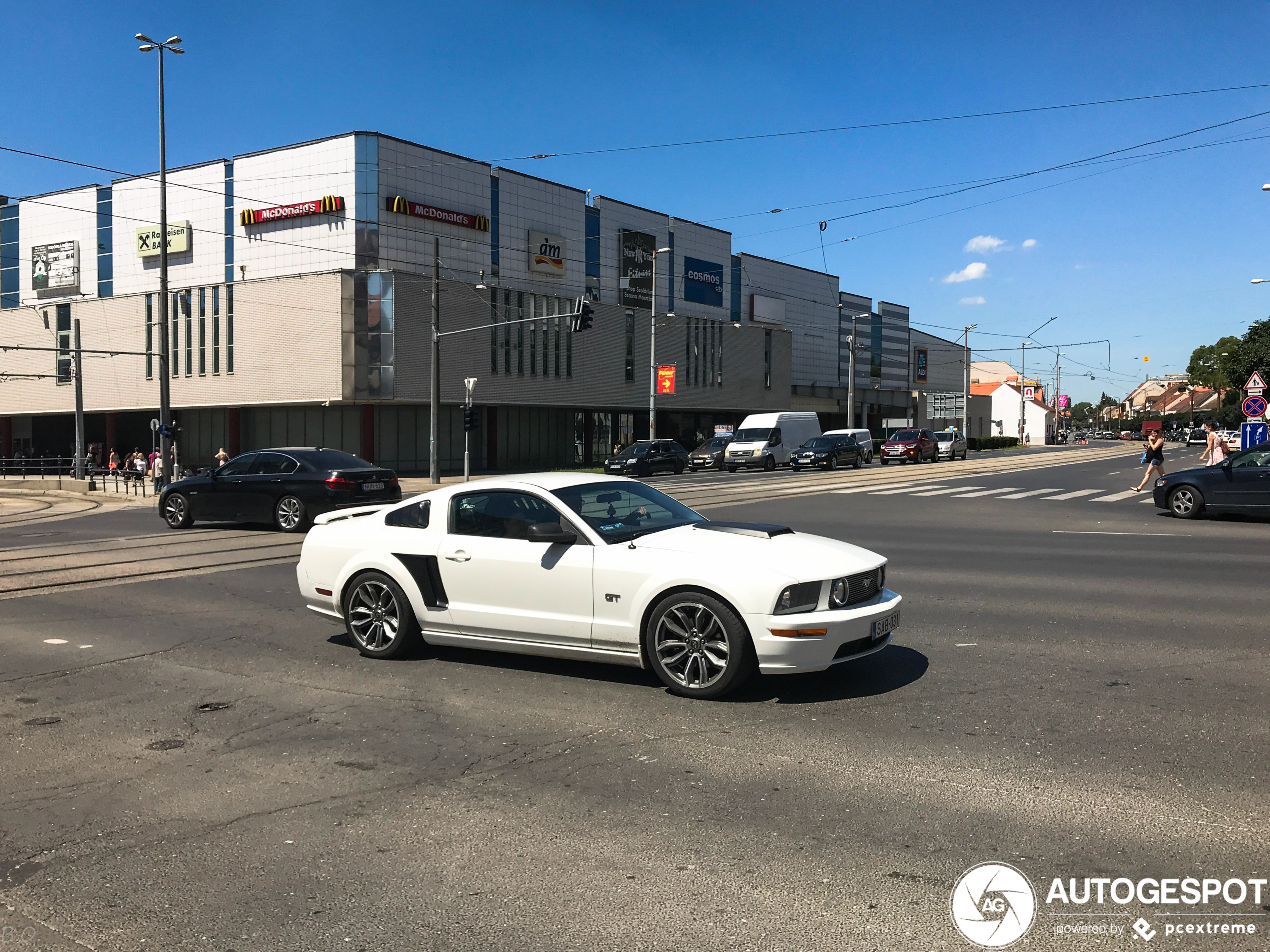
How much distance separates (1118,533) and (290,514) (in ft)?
46.0

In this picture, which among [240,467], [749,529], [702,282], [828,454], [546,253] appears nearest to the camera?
[749,529]

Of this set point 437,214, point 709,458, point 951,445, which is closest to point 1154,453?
point 709,458

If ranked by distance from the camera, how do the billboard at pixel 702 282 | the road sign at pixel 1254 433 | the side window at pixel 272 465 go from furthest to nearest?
the billboard at pixel 702 282 → the road sign at pixel 1254 433 → the side window at pixel 272 465

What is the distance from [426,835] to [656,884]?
3.65 ft

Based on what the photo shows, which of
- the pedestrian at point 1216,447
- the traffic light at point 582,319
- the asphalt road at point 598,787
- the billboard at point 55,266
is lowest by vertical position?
the asphalt road at point 598,787

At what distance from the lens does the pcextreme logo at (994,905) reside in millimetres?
3463

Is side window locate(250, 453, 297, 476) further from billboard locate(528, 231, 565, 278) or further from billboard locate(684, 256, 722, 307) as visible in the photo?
billboard locate(684, 256, 722, 307)

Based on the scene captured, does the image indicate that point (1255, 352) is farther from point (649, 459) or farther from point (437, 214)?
point (437, 214)

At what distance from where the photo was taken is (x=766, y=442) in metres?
45.3

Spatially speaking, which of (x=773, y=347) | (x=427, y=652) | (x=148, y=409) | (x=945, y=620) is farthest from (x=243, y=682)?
(x=773, y=347)

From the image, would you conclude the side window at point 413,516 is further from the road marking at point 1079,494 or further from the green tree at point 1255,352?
the green tree at point 1255,352

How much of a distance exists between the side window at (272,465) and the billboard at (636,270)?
4041 centimetres

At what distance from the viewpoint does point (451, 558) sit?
7.34 m

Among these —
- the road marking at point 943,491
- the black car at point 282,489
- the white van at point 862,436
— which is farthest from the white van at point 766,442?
the black car at point 282,489
